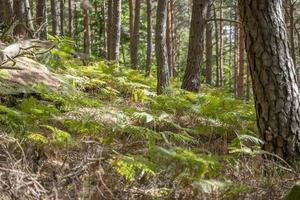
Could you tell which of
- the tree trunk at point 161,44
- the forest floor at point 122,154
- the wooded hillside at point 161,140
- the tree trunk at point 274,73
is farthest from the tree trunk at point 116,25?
the tree trunk at point 274,73

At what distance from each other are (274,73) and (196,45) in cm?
588

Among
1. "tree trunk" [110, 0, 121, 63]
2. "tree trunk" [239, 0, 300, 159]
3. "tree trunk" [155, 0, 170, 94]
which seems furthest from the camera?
"tree trunk" [110, 0, 121, 63]

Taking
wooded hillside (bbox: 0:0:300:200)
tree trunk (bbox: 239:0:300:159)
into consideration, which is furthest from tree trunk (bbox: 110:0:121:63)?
tree trunk (bbox: 239:0:300:159)

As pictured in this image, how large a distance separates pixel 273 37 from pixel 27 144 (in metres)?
2.72

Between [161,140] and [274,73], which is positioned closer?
[274,73]

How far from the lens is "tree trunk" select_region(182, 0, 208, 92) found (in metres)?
10.3

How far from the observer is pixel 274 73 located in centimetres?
468

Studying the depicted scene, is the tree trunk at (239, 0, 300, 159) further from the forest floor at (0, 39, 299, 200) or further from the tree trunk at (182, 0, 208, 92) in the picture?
the tree trunk at (182, 0, 208, 92)

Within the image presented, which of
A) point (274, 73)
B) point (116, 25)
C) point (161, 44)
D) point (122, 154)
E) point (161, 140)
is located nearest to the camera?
point (122, 154)

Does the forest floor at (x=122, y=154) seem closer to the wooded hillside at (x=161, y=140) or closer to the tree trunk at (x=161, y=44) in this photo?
the wooded hillside at (x=161, y=140)

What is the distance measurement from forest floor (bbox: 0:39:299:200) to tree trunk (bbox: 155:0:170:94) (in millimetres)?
2123

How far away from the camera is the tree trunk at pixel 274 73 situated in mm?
4645

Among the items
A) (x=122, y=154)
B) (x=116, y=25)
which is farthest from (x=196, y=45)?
(x=122, y=154)

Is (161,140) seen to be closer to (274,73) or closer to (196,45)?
(274,73)
